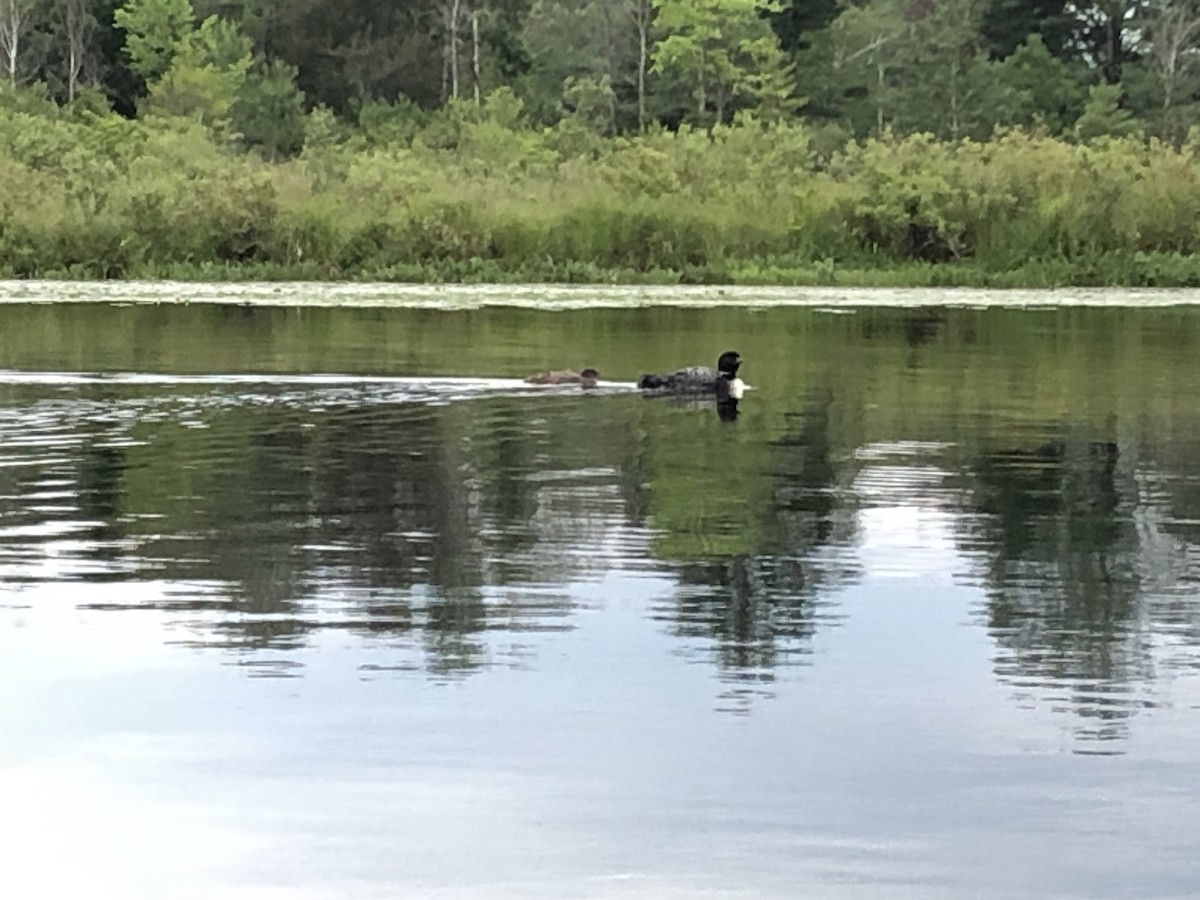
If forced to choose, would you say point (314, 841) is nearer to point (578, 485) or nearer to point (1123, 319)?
point (578, 485)

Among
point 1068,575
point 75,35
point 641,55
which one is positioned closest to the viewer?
point 1068,575

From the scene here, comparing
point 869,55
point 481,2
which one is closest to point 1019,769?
point 481,2

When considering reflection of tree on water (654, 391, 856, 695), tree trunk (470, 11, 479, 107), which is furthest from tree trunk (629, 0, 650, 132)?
reflection of tree on water (654, 391, 856, 695)

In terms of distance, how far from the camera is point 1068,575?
12.1 meters

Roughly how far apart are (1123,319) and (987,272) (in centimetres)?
791

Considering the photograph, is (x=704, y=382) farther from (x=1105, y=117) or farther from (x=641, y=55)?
(x=641, y=55)

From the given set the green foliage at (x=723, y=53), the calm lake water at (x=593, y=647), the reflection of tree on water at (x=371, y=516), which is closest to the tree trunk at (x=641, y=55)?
the green foliage at (x=723, y=53)

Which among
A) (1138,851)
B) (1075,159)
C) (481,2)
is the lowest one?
(1138,851)

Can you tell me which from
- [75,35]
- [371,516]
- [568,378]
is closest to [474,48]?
[75,35]

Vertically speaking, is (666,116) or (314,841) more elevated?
(666,116)

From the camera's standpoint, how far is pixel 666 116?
6681 centimetres

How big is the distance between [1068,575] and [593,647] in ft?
9.71

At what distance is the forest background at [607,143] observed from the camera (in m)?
40.4

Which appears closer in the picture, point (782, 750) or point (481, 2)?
point (782, 750)
